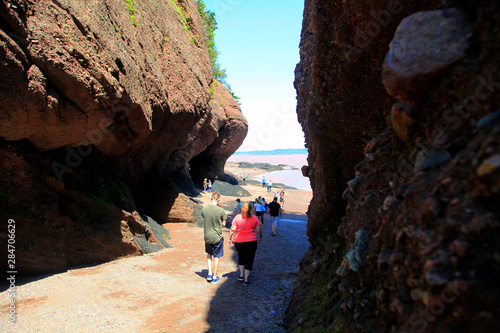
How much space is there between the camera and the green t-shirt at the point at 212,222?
5.74 metres

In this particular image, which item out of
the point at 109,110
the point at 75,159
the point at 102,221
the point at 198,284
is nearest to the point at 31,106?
the point at 109,110

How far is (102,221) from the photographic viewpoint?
6.62 meters

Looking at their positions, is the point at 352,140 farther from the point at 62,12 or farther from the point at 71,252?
the point at 71,252

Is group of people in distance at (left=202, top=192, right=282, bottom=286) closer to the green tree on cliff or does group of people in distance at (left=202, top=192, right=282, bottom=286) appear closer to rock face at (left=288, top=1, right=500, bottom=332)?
rock face at (left=288, top=1, right=500, bottom=332)

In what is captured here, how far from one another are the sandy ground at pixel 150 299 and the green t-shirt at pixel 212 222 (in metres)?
0.87

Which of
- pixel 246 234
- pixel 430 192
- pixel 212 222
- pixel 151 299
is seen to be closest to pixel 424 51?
pixel 430 192

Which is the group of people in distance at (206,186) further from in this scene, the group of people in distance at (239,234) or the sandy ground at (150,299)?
the group of people in distance at (239,234)

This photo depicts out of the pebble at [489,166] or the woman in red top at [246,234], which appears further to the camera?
the woman in red top at [246,234]

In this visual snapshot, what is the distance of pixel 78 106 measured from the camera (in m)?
5.45

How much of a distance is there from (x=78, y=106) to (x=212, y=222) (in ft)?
10.6

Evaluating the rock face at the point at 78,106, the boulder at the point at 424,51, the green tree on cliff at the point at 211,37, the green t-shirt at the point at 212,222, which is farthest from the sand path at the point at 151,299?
the green tree on cliff at the point at 211,37

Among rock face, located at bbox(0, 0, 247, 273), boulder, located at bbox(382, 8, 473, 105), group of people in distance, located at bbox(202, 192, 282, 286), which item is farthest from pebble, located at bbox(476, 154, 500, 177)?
rock face, located at bbox(0, 0, 247, 273)

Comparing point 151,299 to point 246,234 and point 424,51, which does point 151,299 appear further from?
point 424,51

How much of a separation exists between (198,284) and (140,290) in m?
1.05
